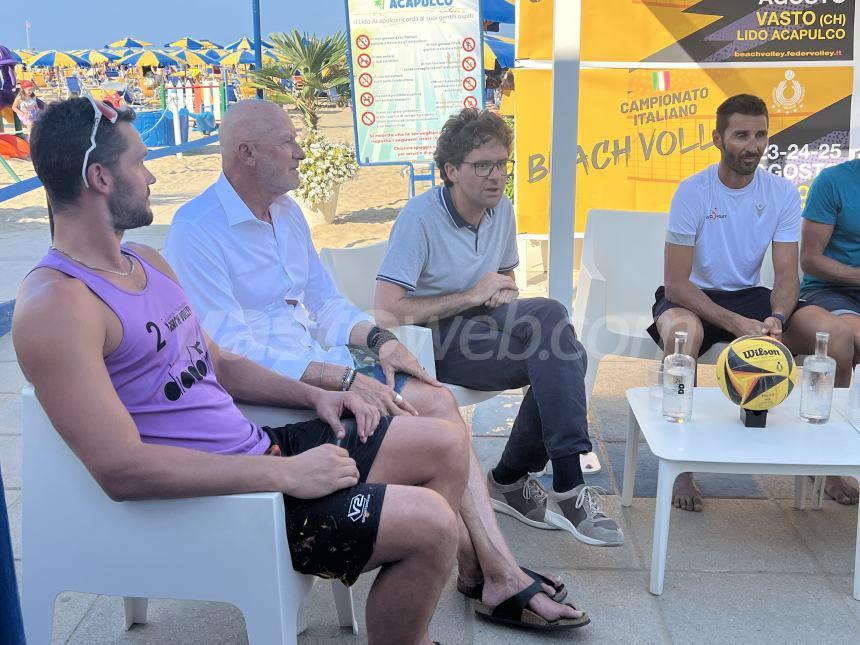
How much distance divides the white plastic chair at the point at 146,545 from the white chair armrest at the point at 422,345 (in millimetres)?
1159

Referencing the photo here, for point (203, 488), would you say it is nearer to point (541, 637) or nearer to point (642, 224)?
point (541, 637)

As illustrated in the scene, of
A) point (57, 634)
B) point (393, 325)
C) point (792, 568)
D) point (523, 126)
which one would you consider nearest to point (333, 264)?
point (393, 325)

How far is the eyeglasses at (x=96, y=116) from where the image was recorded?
1.68 meters

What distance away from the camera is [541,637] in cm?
228

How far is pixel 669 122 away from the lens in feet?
19.4

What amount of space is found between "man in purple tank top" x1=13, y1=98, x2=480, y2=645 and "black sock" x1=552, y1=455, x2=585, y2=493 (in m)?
0.88

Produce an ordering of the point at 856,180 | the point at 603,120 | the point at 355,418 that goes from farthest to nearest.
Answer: the point at 603,120
the point at 856,180
the point at 355,418

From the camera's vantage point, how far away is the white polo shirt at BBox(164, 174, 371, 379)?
2.37m

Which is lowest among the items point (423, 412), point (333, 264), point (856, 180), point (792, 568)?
point (792, 568)

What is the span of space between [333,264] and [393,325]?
638 mm

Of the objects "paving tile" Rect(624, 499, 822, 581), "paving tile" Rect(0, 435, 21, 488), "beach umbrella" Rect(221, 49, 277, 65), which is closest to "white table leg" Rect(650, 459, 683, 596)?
"paving tile" Rect(624, 499, 822, 581)

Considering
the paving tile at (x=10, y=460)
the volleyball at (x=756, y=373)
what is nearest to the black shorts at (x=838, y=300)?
the volleyball at (x=756, y=373)

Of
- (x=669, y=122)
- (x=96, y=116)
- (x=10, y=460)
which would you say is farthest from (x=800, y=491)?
(x=669, y=122)

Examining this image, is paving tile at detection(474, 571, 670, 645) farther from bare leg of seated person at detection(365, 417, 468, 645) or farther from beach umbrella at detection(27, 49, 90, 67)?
beach umbrella at detection(27, 49, 90, 67)
